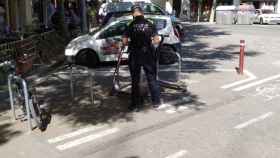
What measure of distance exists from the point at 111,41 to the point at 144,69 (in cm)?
590

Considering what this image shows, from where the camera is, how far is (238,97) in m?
9.80

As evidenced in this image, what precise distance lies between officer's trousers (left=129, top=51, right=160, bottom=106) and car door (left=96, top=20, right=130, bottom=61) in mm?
5648

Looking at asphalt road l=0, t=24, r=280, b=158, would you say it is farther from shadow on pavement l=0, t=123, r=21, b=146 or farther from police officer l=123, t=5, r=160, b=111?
police officer l=123, t=5, r=160, b=111

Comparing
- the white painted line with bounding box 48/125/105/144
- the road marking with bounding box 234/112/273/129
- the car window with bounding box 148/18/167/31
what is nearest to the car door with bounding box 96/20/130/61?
the car window with bounding box 148/18/167/31

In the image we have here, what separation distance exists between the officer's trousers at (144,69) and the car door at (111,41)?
565 centimetres

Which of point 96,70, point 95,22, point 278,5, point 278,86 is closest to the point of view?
point 278,86

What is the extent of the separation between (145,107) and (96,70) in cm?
483

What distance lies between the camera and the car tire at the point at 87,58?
14273 millimetres

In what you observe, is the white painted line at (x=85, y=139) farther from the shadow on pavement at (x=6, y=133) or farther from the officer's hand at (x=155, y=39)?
the officer's hand at (x=155, y=39)

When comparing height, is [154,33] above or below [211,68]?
above

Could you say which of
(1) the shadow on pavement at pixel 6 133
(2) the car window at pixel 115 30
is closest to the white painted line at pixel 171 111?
(1) the shadow on pavement at pixel 6 133

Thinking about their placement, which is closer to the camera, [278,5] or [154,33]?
[154,33]

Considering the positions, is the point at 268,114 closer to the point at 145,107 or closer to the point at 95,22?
the point at 145,107

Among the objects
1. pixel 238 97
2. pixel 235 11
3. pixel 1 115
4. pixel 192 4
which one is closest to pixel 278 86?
pixel 238 97
